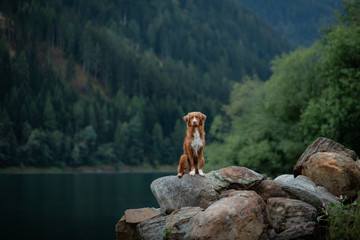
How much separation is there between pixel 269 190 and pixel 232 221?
138 inches

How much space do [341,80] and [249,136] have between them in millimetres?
15941

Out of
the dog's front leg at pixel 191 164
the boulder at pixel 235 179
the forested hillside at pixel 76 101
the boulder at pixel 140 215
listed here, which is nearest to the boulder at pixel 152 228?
the boulder at pixel 140 215

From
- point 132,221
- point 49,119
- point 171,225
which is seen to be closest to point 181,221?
point 171,225

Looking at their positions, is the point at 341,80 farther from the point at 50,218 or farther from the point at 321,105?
the point at 50,218

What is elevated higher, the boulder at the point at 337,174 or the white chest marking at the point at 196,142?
the white chest marking at the point at 196,142

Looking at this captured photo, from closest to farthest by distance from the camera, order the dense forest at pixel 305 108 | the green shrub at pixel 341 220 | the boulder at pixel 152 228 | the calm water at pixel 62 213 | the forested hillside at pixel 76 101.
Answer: the green shrub at pixel 341 220 → the boulder at pixel 152 228 → the dense forest at pixel 305 108 → the calm water at pixel 62 213 → the forested hillside at pixel 76 101

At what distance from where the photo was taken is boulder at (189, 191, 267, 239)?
43.5 feet

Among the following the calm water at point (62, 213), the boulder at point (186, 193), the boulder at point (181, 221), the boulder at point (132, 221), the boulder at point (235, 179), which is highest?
the boulder at point (235, 179)

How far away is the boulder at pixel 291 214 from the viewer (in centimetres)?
1360

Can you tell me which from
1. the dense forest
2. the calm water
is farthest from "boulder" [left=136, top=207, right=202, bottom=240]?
the dense forest

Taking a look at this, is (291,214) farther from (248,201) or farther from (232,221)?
(232,221)

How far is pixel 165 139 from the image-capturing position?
155 metres

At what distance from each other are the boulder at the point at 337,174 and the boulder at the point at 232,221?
2779mm

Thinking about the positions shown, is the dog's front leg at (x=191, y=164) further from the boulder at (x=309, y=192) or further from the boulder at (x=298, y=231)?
the boulder at (x=298, y=231)
